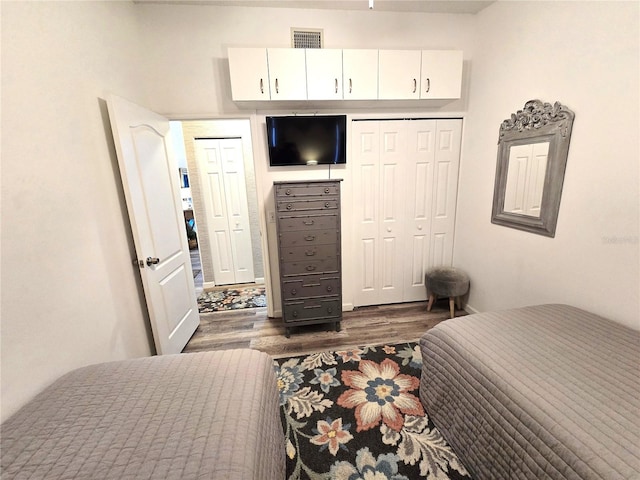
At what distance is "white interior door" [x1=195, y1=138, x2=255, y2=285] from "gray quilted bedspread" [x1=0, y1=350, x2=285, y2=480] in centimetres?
259

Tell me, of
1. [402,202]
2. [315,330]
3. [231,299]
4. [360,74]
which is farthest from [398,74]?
[231,299]

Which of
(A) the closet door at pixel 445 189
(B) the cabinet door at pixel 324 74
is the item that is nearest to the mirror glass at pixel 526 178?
(A) the closet door at pixel 445 189

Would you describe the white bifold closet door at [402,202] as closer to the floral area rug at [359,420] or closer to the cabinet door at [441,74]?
the cabinet door at [441,74]

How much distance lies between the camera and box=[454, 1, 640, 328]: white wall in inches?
57.4

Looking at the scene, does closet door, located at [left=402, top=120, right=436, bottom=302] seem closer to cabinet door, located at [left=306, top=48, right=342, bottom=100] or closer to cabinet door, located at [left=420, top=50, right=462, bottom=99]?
cabinet door, located at [left=420, top=50, right=462, bottom=99]

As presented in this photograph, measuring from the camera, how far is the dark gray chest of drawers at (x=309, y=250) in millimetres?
2250

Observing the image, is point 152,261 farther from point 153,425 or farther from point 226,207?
point 226,207

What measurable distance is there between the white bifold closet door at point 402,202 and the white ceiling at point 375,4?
36.2 inches

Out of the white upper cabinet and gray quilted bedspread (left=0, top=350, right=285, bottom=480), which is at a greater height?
the white upper cabinet

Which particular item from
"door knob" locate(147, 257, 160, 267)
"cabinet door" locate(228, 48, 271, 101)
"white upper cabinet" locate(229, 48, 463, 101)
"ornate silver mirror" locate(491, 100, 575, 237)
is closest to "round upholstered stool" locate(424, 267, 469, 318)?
"ornate silver mirror" locate(491, 100, 575, 237)

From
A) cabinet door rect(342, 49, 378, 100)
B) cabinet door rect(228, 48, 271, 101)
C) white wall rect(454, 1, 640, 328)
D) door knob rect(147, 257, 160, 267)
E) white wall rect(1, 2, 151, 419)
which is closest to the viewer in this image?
white wall rect(1, 2, 151, 419)

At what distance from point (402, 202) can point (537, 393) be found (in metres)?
2.07

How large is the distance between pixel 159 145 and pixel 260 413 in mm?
2165

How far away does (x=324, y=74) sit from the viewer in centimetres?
221
